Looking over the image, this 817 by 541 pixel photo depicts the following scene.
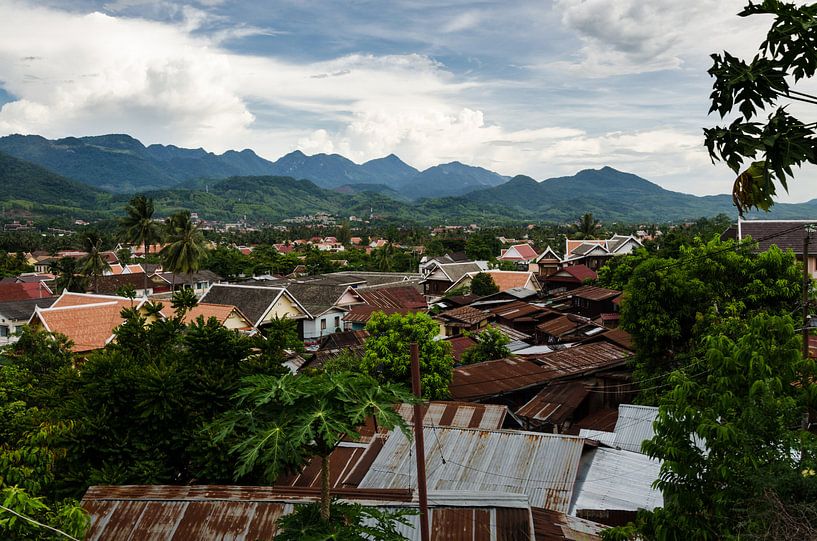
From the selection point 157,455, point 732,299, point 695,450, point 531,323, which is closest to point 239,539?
point 157,455

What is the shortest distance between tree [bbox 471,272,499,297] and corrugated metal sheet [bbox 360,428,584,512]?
34318 mm

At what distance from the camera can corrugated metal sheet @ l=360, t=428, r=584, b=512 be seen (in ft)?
34.3

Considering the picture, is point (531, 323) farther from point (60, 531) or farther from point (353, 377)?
point (60, 531)

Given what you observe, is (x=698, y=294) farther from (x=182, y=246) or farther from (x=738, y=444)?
(x=182, y=246)

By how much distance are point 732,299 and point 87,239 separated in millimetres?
48037

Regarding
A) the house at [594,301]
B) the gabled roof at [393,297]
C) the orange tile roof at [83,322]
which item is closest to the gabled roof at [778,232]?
the house at [594,301]

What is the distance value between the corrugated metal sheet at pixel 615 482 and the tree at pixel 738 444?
325 cm

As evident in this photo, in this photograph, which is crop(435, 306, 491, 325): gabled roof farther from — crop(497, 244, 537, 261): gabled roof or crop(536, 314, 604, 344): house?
crop(497, 244, 537, 261): gabled roof

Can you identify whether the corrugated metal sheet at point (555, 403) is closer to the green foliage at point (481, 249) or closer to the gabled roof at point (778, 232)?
the gabled roof at point (778, 232)

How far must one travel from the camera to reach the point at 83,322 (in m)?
29.4

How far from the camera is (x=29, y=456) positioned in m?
5.64

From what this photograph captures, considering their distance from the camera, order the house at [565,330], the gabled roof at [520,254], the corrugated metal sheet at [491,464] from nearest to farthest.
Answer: the corrugated metal sheet at [491,464], the house at [565,330], the gabled roof at [520,254]

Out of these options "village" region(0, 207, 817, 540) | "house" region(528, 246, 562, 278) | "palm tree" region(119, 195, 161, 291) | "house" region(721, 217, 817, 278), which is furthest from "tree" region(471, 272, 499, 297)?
"palm tree" region(119, 195, 161, 291)

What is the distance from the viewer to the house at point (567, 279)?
4706 cm
